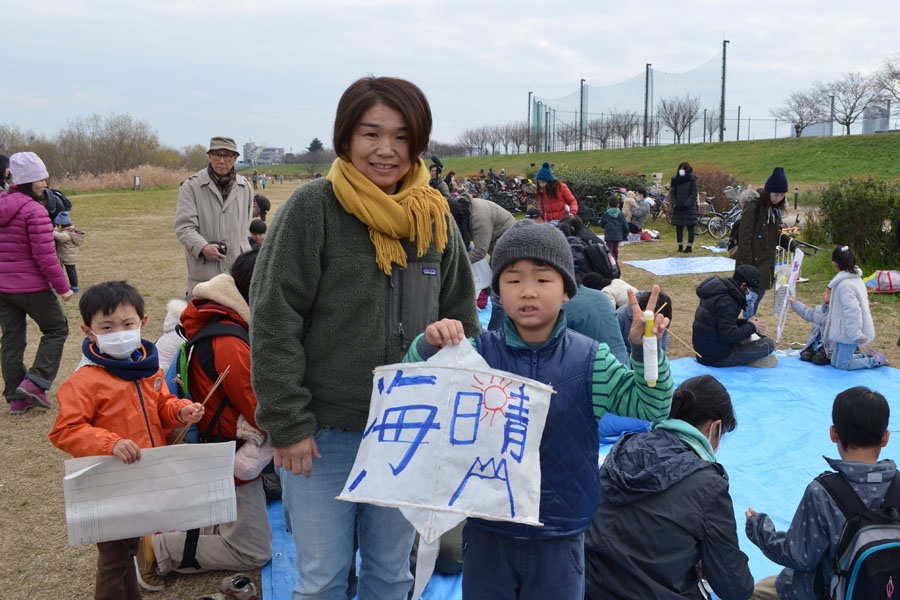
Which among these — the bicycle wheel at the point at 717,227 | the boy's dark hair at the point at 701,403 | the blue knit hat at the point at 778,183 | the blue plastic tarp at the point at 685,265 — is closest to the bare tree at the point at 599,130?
the bicycle wheel at the point at 717,227

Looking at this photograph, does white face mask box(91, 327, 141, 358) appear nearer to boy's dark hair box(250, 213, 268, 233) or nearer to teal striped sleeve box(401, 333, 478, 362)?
teal striped sleeve box(401, 333, 478, 362)

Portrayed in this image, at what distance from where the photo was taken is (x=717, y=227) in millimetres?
14742

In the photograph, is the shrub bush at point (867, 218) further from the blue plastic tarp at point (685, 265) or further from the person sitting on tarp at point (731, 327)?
the person sitting on tarp at point (731, 327)

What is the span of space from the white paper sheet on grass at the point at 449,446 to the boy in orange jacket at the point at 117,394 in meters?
1.11

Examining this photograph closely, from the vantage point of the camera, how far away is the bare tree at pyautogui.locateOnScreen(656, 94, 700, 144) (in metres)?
45.4

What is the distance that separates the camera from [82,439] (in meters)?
2.20

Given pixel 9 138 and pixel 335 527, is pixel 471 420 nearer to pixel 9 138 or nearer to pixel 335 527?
pixel 335 527

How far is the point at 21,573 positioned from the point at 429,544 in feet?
8.22

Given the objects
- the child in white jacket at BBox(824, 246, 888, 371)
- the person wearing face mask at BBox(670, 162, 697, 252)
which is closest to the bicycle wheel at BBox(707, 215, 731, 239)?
the person wearing face mask at BBox(670, 162, 697, 252)

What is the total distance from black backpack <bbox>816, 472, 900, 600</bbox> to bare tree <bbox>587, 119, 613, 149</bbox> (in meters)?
Result: 52.9

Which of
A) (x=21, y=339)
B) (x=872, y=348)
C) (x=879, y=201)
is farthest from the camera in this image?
(x=879, y=201)

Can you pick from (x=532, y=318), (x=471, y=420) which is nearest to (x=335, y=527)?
(x=471, y=420)

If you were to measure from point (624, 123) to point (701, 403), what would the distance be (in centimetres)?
5277

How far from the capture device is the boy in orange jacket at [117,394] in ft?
7.57
